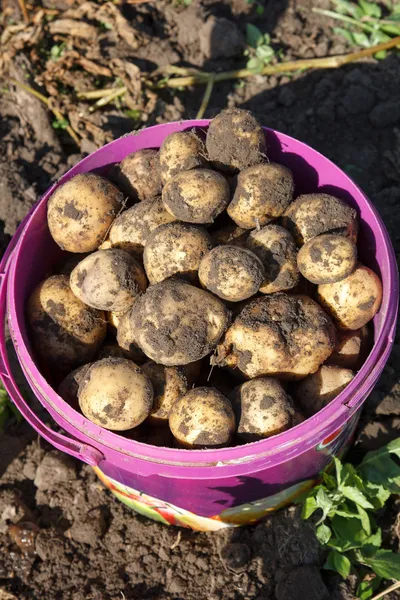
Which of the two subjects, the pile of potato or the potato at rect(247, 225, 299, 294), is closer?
the pile of potato

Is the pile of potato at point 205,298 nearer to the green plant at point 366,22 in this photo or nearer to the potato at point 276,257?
the potato at point 276,257

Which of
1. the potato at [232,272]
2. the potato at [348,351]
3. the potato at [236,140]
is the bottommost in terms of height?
the potato at [348,351]

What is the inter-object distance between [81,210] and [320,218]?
94cm

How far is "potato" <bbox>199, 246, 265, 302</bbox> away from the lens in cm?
204

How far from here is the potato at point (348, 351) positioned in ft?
7.52

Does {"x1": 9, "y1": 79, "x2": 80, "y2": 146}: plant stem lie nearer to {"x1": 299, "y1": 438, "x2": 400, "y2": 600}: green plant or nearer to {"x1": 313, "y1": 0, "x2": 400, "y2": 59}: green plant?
{"x1": 313, "y1": 0, "x2": 400, "y2": 59}: green plant

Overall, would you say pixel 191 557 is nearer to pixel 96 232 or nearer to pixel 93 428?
pixel 93 428

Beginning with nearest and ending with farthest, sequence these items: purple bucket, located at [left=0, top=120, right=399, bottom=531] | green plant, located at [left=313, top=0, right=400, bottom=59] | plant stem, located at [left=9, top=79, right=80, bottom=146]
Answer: purple bucket, located at [left=0, top=120, right=399, bottom=531] < plant stem, located at [left=9, top=79, right=80, bottom=146] < green plant, located at [left=313, top=0, right=400, bottom=59]

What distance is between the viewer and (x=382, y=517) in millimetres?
2514

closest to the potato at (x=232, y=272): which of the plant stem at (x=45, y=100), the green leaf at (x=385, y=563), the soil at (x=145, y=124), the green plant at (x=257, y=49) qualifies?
the soil at (x=145, y=124)

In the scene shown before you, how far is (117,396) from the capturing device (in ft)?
6.43

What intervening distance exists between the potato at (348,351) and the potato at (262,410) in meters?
0.35

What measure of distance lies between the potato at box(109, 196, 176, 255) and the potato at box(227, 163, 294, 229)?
0.90 feet

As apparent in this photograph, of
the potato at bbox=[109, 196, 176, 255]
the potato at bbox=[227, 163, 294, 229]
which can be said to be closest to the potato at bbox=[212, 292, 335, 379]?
the potato at bbox=[227, 163, 294, 229]
